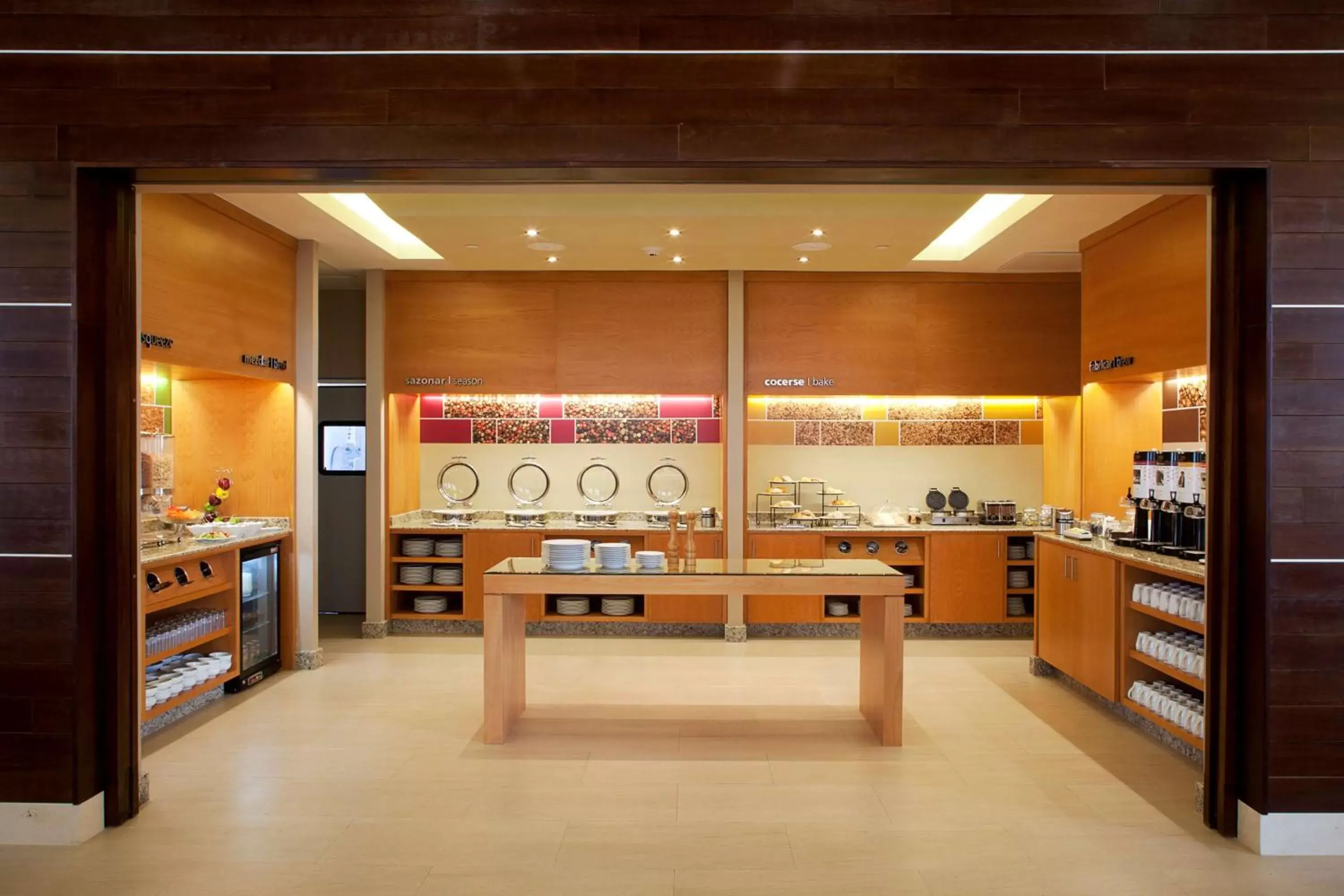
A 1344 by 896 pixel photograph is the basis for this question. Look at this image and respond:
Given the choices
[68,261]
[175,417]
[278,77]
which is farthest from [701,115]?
[175,417]

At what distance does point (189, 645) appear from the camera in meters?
5.18

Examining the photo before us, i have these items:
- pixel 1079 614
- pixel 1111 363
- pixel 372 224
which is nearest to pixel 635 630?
pixel 1079 614

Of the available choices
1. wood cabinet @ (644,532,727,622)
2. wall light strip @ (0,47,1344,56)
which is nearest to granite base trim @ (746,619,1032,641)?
wood cabinet @ (644,532,727,622)

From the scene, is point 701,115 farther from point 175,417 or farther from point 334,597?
point 334,597

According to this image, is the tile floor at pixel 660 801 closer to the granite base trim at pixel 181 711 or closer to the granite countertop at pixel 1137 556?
the granite base trim at pixel 181 711

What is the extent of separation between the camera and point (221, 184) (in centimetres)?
371

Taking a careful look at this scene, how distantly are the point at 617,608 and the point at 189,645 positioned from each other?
3.38 metres

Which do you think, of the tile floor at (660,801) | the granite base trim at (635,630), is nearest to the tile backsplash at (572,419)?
the granite base trim at (635,630)

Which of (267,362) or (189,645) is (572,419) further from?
(189,645)

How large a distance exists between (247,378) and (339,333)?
2404 mm

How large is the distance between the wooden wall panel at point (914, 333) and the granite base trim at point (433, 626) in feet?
10.6

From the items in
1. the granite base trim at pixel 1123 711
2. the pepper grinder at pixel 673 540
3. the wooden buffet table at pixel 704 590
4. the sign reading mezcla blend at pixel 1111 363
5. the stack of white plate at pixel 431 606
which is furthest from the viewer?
the stack of white plate at pixel 431 606

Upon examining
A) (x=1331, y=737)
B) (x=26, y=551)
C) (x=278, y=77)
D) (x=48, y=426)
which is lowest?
(x=1331, y=737)

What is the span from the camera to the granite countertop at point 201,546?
4.85 meters
